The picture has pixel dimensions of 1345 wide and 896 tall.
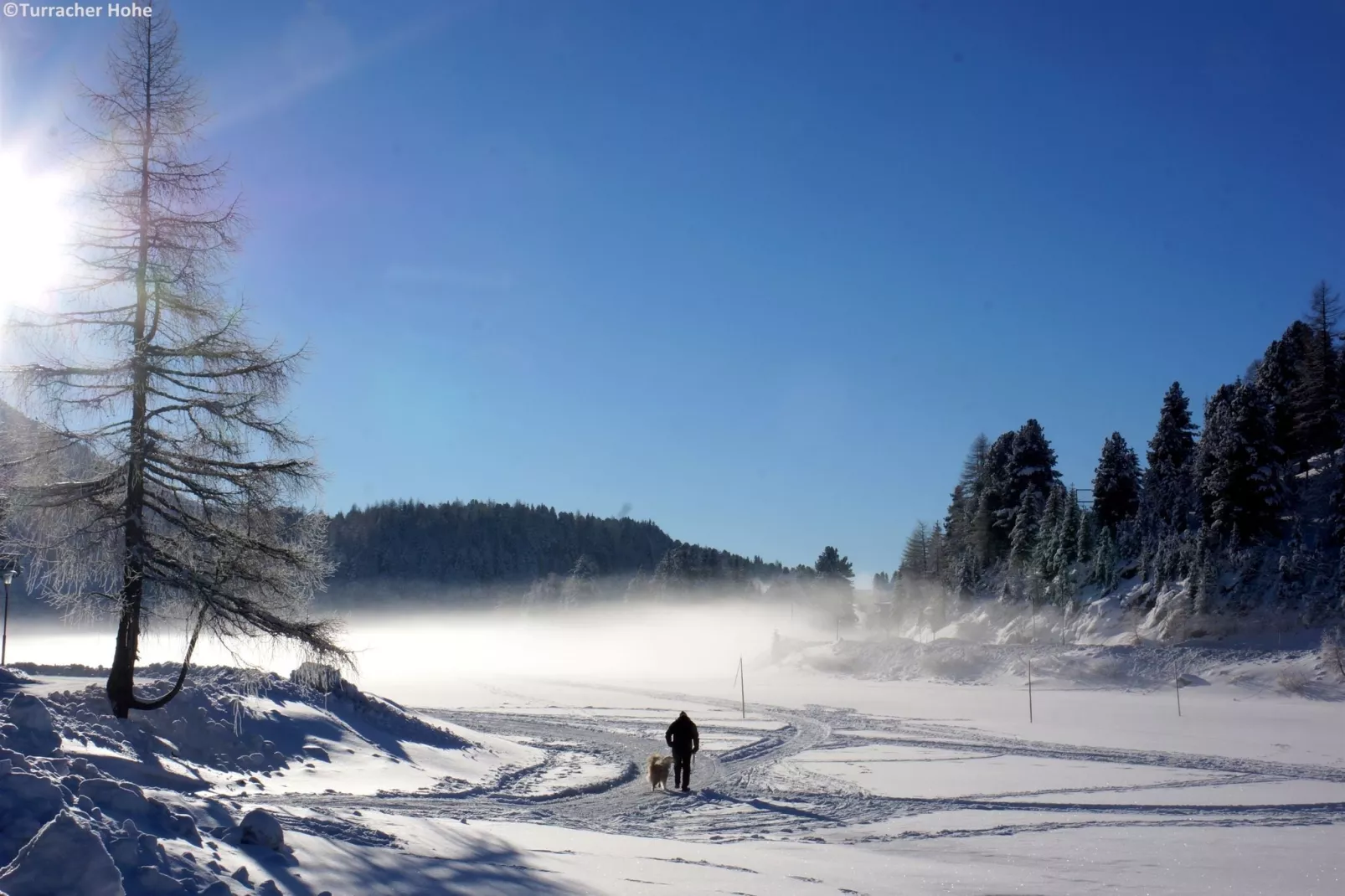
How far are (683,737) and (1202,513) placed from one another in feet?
146

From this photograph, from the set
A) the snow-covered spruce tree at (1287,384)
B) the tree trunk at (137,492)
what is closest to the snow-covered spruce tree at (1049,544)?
the snow-covered spruce tree at (1287,384)

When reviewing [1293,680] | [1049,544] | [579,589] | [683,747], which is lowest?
[1293,680]

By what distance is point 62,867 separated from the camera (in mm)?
5551

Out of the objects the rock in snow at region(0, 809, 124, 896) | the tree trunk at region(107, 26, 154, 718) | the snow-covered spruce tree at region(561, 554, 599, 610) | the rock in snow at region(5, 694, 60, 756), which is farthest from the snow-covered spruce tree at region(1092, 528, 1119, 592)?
the snow-covered spruce tree at region(561, 554, 599, 610)

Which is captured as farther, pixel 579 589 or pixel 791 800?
pixel 579 589

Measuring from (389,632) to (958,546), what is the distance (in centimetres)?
8321

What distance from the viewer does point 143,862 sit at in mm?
6031

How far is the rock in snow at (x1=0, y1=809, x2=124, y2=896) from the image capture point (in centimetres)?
545

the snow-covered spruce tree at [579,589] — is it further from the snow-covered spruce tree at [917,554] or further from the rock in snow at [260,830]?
the rock in snow at [260,830]

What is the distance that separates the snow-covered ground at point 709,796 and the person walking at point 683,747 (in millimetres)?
504

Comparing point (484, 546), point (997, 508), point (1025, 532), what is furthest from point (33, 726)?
point (484, 546)

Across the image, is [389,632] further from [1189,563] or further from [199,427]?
[199,427]

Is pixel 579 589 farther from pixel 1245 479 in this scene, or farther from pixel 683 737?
pixel 683 737

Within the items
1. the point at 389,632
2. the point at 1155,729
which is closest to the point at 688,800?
the point at 1155,729
